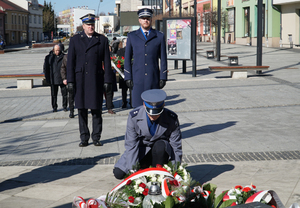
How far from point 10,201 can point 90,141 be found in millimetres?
2983

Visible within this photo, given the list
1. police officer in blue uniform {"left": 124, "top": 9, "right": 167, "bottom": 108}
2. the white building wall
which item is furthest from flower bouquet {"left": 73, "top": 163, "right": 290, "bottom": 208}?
the white building wall

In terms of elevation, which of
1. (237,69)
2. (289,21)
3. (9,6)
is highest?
(9,6)

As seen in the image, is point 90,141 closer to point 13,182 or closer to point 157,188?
point 13,182

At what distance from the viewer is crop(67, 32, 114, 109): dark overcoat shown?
6.24 meters

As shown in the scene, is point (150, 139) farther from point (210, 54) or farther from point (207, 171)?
point (210, 54)

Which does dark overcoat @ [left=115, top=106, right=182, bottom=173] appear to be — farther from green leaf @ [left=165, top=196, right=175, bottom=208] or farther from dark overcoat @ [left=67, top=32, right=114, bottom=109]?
dark overcoat @ [left=67, top=32, right=114, bottom=109]

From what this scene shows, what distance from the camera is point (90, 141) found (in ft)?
23.3

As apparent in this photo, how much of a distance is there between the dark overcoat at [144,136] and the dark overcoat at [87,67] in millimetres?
2102

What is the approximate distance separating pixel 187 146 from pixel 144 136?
2.14 m

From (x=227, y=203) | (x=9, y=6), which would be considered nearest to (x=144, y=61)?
(x=227, y=203)

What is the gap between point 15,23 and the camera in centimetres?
8044

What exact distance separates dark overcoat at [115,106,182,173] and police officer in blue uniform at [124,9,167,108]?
1.59 m

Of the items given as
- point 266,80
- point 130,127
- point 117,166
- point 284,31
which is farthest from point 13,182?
point 284,31

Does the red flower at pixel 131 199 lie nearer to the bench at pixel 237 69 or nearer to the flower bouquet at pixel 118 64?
the flower bouquet at pixel 118 64
